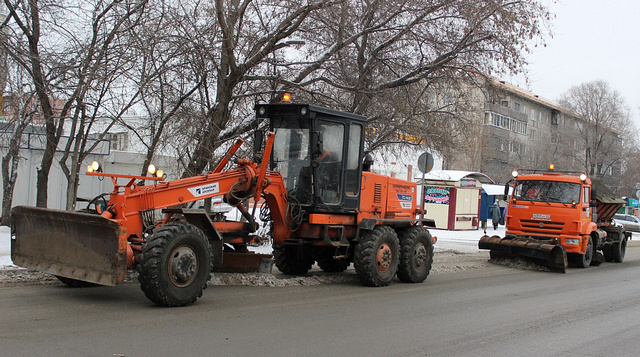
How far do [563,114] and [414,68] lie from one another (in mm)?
49257

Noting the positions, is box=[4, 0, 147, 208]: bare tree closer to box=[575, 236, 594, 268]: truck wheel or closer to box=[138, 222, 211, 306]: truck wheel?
box=[138, 222, 211, 306]: truck wheel

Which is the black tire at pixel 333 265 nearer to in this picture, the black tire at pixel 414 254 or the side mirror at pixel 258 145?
the black tire at pixel 414 254

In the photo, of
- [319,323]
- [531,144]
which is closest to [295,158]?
[319,323]

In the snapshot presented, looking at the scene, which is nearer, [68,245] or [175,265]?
[175,265]

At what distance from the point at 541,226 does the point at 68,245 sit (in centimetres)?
1187

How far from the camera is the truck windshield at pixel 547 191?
638 inches

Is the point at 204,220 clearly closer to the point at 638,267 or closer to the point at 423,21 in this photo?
the point at 423,21

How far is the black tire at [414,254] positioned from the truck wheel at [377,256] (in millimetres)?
363

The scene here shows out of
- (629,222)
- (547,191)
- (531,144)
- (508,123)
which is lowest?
(629,222)

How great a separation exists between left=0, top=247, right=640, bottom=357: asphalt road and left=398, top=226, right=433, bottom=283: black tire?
70cm

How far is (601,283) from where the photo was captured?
532 inches

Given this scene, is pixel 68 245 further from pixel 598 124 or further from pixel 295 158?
pixel 598 124

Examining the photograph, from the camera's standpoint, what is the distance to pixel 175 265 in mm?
8047

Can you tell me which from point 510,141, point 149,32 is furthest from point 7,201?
point 510,141
